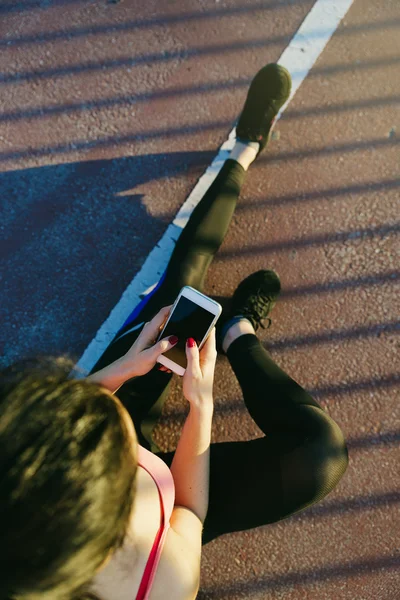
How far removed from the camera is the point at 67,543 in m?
1.29

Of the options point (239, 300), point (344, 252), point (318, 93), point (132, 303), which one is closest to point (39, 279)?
point (132, 303)

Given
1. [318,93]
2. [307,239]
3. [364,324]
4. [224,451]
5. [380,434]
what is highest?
[318,93]

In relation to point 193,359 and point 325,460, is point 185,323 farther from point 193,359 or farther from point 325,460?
point 325,460

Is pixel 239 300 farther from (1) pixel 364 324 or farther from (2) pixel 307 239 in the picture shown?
(1) pixel 364 324

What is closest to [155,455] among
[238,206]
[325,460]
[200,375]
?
[200,375]

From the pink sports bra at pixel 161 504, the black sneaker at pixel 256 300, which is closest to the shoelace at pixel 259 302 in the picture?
the black sneaker at pixel 256 300

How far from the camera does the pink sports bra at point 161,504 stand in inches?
68.1

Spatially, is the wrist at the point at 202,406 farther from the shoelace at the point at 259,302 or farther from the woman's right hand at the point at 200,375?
the shoelace at the point at 259,302

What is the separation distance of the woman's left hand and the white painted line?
92 centimetres

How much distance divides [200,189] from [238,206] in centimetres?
26

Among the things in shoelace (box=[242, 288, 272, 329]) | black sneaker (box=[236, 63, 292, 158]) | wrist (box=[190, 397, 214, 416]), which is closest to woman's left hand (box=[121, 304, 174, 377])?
wrist (box=[190, 397, 214, 416])

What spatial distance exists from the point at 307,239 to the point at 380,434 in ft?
4.02

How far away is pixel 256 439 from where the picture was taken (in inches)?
96.1

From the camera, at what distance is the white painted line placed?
9.77 feet
